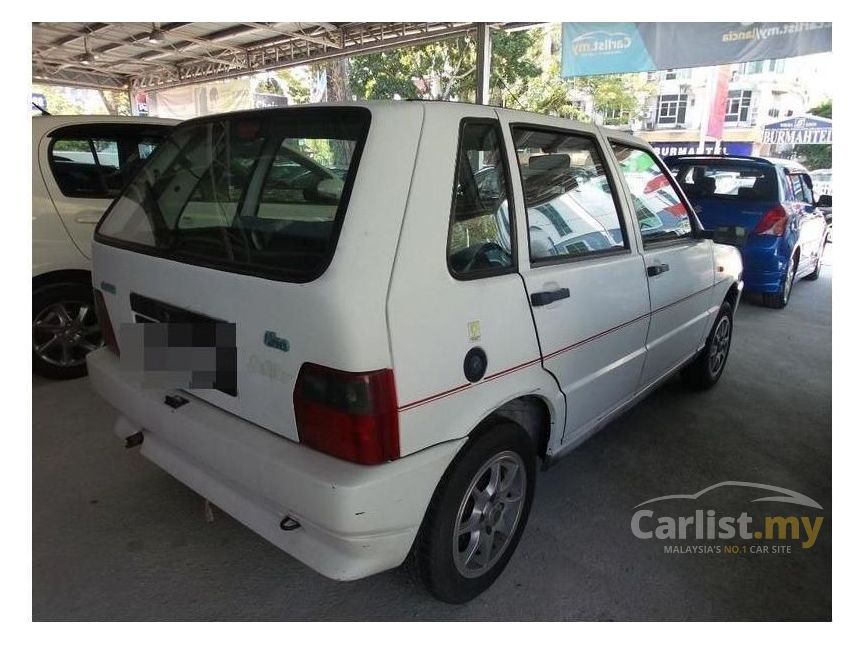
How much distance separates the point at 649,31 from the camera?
25.0 ft

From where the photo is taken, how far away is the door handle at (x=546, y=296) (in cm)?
202

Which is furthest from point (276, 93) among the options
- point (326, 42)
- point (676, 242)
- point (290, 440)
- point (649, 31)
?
point (290, 440)

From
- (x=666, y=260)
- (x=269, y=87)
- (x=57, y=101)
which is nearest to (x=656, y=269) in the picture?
(x=666, y=260)

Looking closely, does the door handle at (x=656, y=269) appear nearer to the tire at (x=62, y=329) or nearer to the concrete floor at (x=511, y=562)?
the concrete floor at (x=511, y=562)

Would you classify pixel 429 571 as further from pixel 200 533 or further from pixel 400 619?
pixel 200 533

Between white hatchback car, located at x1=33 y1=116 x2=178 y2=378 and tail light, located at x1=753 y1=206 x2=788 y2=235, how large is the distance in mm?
6153

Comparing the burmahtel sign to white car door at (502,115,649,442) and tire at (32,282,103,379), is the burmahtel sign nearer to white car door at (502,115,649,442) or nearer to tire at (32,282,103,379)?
white car door at (502,115,649,442)

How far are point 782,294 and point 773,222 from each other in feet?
3.23

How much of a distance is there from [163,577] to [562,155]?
2.34 m

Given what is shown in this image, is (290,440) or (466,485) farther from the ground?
(290,440)

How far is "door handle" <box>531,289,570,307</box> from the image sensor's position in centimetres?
202

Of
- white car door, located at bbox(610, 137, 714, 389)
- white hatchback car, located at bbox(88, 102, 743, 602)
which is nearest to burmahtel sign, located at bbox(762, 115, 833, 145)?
white car door, located at bbox(610, 137, 714, 389)

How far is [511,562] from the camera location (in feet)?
7.57

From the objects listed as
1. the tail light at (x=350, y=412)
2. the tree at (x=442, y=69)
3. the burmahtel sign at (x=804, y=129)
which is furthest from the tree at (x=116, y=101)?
the burmahtel sign at (x=804, y=129)
